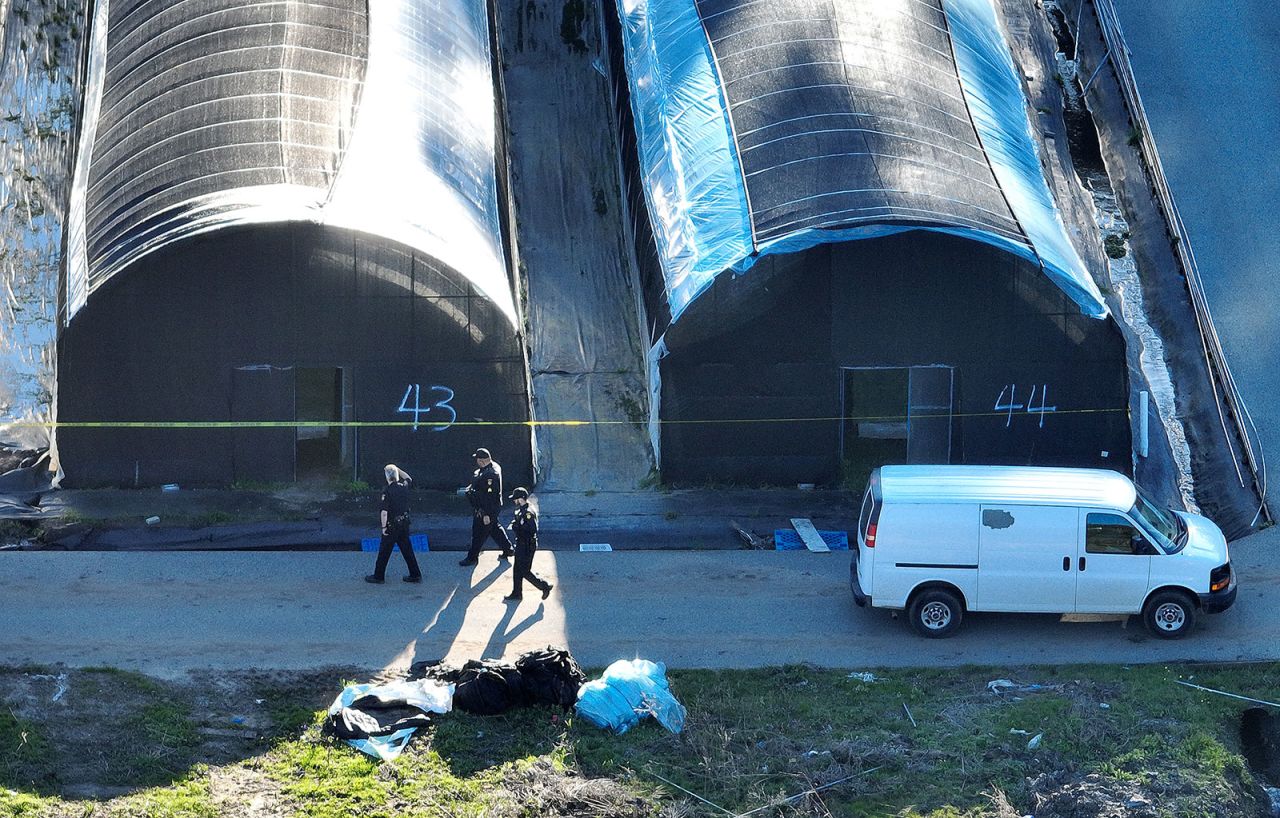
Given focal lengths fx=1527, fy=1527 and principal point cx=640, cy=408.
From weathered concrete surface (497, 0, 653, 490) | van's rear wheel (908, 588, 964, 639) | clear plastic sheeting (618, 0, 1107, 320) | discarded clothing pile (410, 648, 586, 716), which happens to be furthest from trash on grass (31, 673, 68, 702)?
clear plastic sheeting (618, 0, 1107, 320)

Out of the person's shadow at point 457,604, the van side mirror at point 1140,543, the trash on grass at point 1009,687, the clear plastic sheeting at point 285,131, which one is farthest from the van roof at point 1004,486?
the clear plastic sheeting at point 285,131

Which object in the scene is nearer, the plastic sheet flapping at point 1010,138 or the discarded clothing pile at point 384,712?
the discarded clothing pile at point 384,712

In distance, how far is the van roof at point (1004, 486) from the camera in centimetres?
1645

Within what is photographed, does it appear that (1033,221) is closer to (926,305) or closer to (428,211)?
(926,305)

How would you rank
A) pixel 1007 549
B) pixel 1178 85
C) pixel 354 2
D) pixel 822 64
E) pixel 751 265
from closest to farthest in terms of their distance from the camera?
1. pixel 1007 549
2. pixel 751 265
3. pixel 822 64
4. pixel 354 2
5. pixel 1178 85

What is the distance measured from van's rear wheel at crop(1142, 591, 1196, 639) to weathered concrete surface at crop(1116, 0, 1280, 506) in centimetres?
557

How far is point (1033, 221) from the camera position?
70.8 feet

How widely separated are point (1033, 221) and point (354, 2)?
11.6m

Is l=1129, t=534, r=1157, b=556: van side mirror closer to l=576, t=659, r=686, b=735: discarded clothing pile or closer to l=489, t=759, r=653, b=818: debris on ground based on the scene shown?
l=576, t=659, r=686, b=735: discarded clothing pile

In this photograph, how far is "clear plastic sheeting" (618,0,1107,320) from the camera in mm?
20547

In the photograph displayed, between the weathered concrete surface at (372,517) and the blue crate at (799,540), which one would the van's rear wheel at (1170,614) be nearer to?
the blue crate at (799,540)

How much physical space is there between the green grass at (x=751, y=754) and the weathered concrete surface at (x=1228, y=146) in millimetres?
8571

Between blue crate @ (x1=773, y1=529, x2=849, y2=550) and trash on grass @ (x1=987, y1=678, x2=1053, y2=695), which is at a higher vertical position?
blue crate @ (x1=773, y1=529, x2=849, y2=550)

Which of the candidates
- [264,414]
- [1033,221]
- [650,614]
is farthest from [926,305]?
[264,414]
